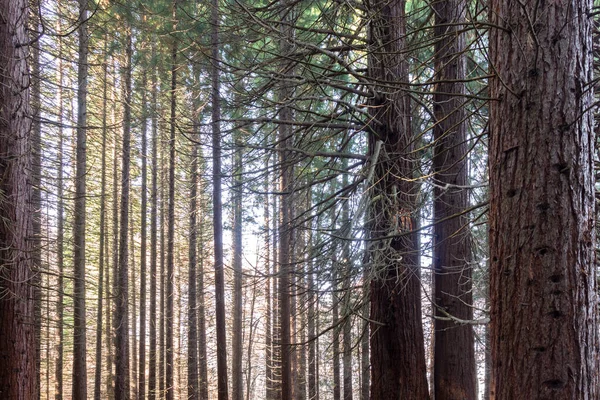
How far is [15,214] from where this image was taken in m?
5.38

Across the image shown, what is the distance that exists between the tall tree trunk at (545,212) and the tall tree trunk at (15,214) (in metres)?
5.18

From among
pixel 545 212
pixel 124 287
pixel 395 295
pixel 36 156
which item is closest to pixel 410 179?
pixel 545 212

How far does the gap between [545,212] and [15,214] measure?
5775mm

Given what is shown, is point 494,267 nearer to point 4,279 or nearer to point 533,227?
point 533,227

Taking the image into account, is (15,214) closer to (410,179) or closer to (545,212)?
(410,179)

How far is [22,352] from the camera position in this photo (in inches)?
203

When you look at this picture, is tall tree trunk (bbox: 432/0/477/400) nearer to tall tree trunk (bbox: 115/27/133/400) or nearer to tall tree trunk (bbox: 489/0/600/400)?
tall tree trunk (bbox: 489/0/600/400)

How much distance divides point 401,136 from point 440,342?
2811mm

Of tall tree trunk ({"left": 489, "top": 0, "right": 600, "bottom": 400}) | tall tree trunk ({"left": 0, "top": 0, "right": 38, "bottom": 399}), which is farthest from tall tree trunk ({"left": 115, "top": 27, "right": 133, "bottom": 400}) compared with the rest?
tall tree trunk ({"left": 489, "top": 0, "right": 600, "bottom": 400})

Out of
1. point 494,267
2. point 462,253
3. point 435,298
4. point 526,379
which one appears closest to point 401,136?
point 462,253

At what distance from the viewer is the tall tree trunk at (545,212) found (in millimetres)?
2062

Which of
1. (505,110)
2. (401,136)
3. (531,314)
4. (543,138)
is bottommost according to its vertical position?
(531,314)

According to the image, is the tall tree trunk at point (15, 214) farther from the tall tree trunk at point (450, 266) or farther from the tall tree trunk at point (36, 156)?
the tall tree trunk at point (450, 266)

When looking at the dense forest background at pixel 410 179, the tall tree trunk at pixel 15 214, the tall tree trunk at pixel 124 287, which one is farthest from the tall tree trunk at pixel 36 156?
the tall tree trunk at pixel 124 287
